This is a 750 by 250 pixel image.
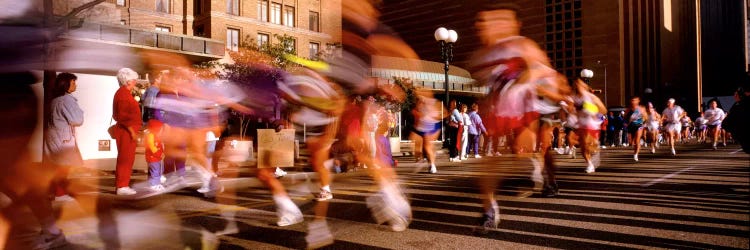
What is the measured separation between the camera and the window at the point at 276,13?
47.6 m

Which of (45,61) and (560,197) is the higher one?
(45,61)

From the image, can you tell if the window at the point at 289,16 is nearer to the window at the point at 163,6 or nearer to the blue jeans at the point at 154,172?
the window at the point at 163,6

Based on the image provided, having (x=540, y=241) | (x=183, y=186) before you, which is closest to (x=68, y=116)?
(x=183, y=186)

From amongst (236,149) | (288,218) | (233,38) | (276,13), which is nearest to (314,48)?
(276,13)

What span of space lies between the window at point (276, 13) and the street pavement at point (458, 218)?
134ft

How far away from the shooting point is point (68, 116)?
609 centimetres

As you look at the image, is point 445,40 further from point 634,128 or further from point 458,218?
point 458,218

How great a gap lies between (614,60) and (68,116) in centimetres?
8946

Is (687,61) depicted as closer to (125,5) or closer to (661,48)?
(661,48)

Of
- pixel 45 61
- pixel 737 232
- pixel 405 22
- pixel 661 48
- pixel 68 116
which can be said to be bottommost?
pixel 737 232

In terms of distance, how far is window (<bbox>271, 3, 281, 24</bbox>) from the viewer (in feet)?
156

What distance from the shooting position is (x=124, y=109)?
6.86 meters

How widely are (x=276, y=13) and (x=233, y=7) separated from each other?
4669 millimetres

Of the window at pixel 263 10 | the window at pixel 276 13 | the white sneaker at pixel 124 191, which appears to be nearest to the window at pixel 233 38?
the window at pixel 263 10
